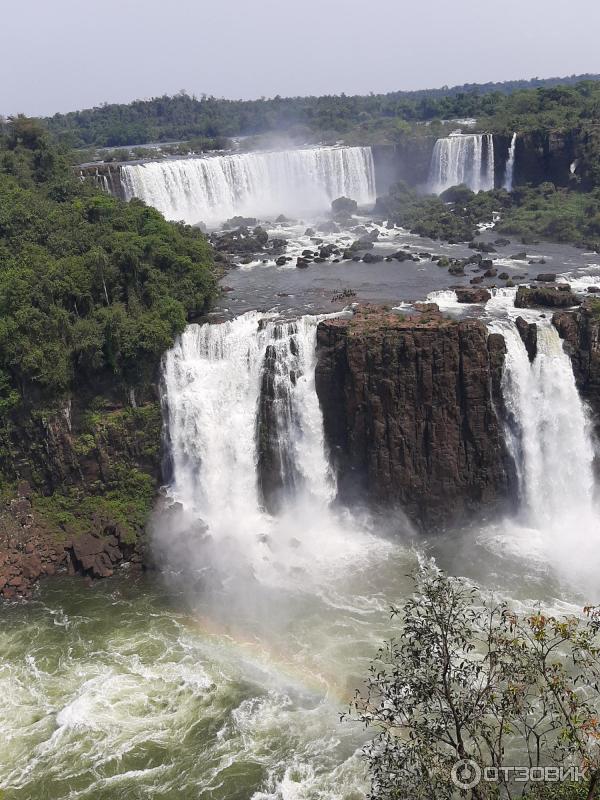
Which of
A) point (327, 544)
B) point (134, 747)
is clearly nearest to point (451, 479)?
point (327, 544)

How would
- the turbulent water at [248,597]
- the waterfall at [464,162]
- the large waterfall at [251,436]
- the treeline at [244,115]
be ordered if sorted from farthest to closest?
the treeline at [244,115]
the waterfall at [464,162]
the large waterfall at [251,436]
the turbulent water at [248,597]

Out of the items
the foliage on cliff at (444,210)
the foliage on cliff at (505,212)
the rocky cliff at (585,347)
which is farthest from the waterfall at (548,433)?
the foliage on cliff at (444,210)

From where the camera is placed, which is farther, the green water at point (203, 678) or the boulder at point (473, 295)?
the boulder at point (473, 295)

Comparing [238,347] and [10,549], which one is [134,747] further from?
[238,347]

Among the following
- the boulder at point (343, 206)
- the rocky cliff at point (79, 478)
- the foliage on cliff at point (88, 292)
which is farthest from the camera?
the boulder at point (343, 206)

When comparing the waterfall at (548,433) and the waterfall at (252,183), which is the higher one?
the waterfall at (252,183)

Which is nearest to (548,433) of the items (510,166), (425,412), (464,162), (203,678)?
(425,412)

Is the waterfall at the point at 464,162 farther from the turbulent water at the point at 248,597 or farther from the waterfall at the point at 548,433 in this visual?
the waterfall at the point at 548,433
